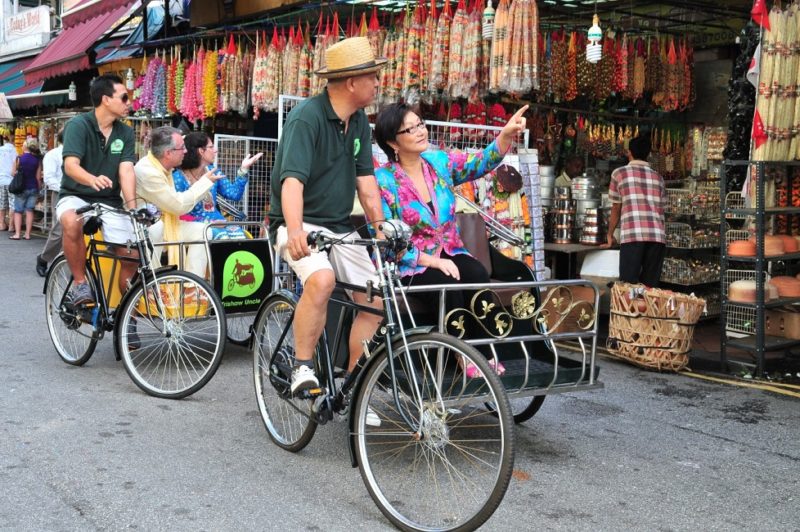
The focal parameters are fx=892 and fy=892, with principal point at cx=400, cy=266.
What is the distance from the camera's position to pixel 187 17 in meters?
13.4

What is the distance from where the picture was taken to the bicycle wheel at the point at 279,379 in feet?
14.8

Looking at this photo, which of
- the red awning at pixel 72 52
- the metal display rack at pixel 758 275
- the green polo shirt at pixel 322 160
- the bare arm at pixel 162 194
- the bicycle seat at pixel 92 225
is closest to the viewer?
the green polo shirt at pixel 322 160

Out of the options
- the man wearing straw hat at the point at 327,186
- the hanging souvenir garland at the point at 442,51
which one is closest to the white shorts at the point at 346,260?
the man wearing straw hat at the point at 327,186

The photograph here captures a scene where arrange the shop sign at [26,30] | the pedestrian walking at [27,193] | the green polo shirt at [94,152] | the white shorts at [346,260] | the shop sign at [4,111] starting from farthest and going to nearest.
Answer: the shop sign at [26,30]
the shop sign at [4,111]
the pedestrian walking at [27,193]
the green polo shirt at [94,152]
the white shorts at [346,260]

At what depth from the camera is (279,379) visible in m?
4.54

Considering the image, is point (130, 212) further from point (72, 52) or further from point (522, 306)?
point (72, 52)

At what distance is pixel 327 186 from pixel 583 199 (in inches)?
220

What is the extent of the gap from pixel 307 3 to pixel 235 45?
170 centimetres

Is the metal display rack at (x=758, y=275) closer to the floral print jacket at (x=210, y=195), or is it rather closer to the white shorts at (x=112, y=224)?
the floral print jacket at (x=210, y=195)

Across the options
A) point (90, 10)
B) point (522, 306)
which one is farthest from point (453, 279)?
point (90, 10)

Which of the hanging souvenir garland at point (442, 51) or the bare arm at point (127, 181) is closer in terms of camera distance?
the bare arm at point (127, 181)

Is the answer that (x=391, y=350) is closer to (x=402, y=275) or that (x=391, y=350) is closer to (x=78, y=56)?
(x=402, y=275)

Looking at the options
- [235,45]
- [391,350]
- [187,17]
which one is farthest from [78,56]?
[391,350]

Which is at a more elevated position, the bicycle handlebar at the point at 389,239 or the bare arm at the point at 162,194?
the bare arm at the point at 162,194
